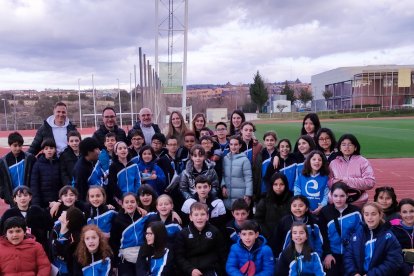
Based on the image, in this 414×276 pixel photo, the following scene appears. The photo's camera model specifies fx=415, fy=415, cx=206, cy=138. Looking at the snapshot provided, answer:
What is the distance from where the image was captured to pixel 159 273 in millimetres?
4152

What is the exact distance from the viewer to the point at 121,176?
506cm

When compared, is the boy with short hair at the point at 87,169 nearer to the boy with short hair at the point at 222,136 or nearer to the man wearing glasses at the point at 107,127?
the man wearing glasses at the point at 107,127

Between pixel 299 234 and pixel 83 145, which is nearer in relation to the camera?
pixel 299 234

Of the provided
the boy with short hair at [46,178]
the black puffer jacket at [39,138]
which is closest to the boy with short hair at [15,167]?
the boy with short hair at [46,178]

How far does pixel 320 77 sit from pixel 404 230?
83.8 m

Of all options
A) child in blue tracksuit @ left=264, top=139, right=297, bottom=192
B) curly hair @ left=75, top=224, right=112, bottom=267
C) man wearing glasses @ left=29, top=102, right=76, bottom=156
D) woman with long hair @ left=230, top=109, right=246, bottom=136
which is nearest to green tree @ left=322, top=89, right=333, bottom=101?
woman with long hair @ left=230, top=109, right=246, bottom=136

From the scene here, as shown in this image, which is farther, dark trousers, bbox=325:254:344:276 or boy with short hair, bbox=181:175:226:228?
boy with short hair, bbox=181:175:226:228

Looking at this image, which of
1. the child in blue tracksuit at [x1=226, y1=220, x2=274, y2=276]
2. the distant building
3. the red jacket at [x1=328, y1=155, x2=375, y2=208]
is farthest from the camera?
the distant building

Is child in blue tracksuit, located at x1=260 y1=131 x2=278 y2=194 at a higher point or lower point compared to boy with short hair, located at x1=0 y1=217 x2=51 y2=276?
higher

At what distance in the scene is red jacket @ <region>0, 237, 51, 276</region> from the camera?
389 cm

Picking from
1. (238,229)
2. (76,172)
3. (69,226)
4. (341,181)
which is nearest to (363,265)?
(341,181)

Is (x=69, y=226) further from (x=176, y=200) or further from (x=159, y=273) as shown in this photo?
(x=176, y=200)

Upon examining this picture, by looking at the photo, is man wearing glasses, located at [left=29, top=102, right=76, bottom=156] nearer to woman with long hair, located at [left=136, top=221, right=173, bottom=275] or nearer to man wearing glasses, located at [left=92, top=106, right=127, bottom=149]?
man wearing glasses, located at [left=92, top=106, right=127, bottom=149]

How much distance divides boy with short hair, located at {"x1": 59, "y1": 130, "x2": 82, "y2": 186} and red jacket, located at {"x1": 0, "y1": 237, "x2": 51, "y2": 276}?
1.22 m
